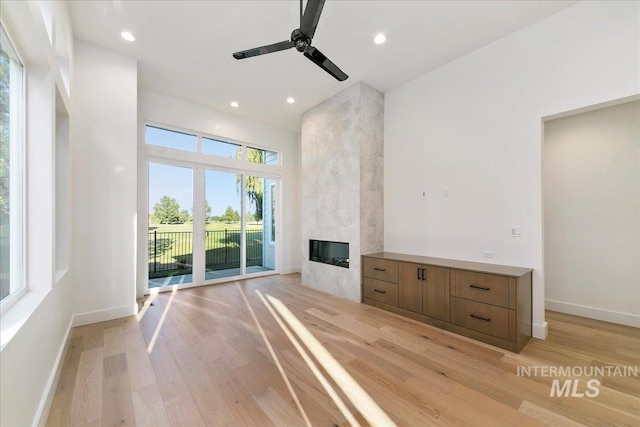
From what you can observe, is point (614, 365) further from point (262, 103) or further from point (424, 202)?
point (262, 103)

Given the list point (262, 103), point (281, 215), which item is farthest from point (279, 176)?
point (262, 103)

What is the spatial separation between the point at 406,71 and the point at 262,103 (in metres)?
2.61

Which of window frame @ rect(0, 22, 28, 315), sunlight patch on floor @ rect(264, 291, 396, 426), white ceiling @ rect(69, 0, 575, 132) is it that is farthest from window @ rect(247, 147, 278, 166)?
window frame @ rect(0, 22, 28, 315)

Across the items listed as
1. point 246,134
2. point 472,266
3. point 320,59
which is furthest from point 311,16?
point 246,134

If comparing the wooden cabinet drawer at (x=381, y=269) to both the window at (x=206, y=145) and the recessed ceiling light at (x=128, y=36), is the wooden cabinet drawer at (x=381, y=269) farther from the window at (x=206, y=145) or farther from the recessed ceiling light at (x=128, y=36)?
the recessed ceiling light at (x=128, y=36)

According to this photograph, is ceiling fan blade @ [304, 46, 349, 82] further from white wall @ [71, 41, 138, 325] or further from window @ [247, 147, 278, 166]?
window @ [247, 147, 278, 166]

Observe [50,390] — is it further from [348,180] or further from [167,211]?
[348,180]

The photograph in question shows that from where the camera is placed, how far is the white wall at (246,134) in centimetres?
448

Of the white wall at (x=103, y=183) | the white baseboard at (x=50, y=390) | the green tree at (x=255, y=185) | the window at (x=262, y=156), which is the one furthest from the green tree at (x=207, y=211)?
the white baseboard at (x=50, y=390)

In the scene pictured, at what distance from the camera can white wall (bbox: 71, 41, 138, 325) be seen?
10.4 feet

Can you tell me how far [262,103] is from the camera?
4.95 meters

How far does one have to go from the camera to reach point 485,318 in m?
2.74

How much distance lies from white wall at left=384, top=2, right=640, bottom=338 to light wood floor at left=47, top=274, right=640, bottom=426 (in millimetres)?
956

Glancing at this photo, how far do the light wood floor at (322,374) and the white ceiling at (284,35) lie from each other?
349 centimetres
